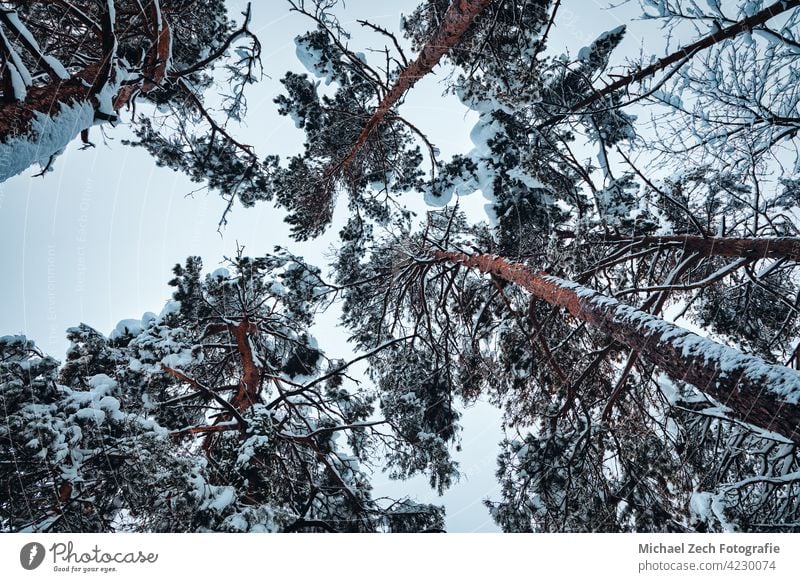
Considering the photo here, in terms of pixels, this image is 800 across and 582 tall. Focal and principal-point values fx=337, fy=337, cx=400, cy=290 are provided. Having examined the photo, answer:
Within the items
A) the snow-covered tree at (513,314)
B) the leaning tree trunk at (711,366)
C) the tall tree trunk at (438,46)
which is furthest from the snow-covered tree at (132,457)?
the tall tree trunk at (438,46)

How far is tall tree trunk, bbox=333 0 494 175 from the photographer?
2643 mm

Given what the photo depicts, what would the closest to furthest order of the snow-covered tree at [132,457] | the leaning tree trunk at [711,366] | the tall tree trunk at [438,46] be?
the leaning tree trunk at [711,366] < the snow-covered tree at [132,457] < the tall tree trunk at [438,46]

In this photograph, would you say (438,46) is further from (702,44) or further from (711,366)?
(711,366)

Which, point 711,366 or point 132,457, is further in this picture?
point 132,457

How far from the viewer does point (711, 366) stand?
4.93 ft

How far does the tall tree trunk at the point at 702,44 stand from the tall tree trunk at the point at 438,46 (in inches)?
43.4

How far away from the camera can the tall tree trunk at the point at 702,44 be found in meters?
1.99

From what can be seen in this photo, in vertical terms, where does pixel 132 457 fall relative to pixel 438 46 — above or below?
below

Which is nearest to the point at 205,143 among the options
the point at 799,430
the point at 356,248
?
the point at 356,248

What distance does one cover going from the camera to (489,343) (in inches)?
182

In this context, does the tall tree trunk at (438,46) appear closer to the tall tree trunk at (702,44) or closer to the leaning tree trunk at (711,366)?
the tall tree trunk at (702,44)

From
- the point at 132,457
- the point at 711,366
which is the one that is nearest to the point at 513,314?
the point at 711,366

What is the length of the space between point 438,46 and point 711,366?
3.15m
